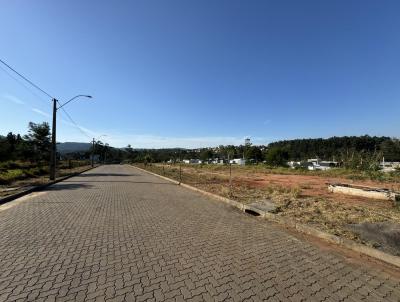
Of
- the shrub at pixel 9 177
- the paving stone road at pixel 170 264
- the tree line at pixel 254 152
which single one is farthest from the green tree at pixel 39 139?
the paving stone road at pixel 170 264

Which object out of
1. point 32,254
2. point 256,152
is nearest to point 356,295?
point 32,254

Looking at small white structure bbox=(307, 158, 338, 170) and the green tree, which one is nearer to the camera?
the green tree

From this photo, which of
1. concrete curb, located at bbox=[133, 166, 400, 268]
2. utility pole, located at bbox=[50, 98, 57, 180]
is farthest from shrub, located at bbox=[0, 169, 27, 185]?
concrete curb, located at bbox=[133, 166, 400, 268]

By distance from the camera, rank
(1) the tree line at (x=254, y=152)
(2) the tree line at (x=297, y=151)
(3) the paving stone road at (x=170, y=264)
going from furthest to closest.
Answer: (2) the tree line at (x=297, y=151) < (1) the tree line at (x=254, y=152) < (3) the paving stone road at (x=170, y=264)

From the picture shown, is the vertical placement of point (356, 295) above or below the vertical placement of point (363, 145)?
below

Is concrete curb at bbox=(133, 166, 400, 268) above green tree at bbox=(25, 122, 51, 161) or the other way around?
the other way around

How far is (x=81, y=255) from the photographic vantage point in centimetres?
544

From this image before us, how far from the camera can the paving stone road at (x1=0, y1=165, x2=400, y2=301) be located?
408 cm

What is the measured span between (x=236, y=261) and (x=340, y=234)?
3.29m

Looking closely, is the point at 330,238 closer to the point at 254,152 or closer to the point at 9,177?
the point at 9,177

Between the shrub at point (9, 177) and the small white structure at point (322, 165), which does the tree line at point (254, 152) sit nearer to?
the small white structure at point (322, 165)

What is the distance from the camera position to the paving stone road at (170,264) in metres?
4.08

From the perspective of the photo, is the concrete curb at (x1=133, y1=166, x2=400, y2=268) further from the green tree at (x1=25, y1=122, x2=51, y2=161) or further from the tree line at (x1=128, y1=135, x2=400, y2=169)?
the tree line at (x1=128, y1=135, x2=400, y2=169)

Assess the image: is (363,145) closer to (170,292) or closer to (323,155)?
(323,155)
